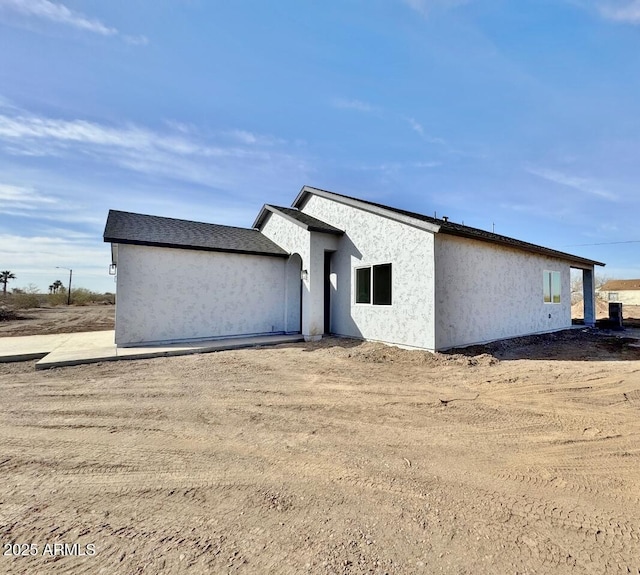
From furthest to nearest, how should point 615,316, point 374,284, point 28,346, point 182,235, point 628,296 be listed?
point 628,296 → point 615,316 → point 182,235 → point 374,284 → point 28,346

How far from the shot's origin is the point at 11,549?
2.04 meters

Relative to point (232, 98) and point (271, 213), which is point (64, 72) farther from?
point (271, 213)

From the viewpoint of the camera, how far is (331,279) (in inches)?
460

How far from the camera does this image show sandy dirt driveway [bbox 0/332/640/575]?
77.7 inches

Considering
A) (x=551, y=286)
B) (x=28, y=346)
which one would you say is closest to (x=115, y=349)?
(x=28, y=346)

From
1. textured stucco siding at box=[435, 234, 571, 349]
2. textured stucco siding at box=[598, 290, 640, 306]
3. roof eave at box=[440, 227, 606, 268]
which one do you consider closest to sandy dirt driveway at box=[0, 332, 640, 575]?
textured stucco siding at box=[435, 234, 571, 349]

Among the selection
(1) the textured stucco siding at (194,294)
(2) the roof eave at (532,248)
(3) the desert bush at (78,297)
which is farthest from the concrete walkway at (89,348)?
(3) the desert bush at (78,297)

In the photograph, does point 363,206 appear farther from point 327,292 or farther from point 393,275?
point 327,292

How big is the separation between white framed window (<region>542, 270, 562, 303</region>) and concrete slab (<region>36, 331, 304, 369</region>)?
400 inches

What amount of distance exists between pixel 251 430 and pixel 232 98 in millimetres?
9712

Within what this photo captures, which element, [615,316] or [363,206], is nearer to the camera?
[363,206]

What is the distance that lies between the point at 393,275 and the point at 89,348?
9.12m

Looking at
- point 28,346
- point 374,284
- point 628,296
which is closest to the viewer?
point 28,346

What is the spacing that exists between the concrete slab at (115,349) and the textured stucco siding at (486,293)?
4996mm
